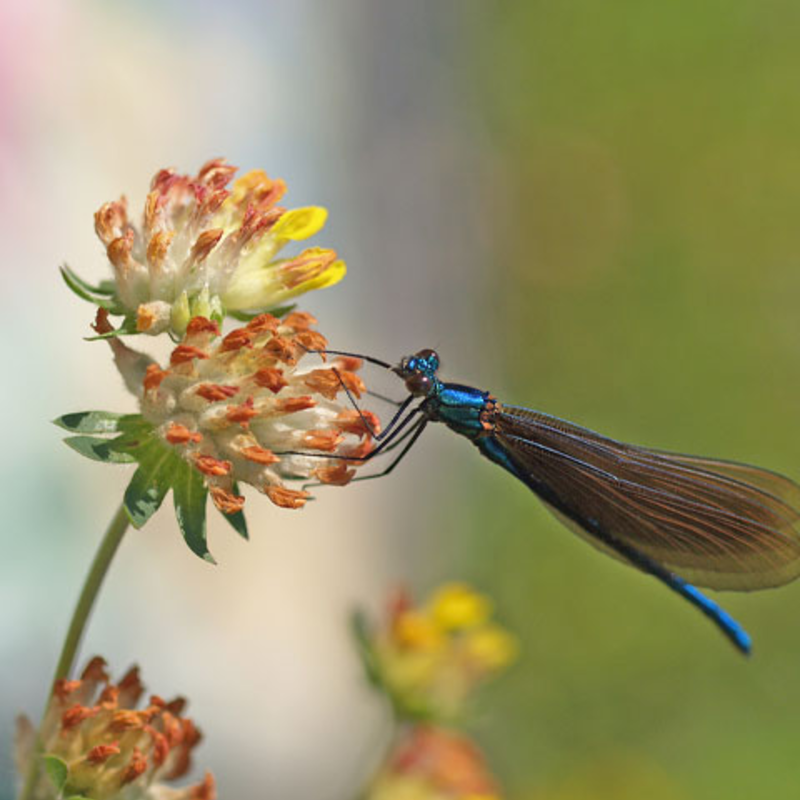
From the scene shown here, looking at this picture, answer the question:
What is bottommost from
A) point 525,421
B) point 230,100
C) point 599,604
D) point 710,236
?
point 525,421

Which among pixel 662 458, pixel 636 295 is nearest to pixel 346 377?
pixel 662 458

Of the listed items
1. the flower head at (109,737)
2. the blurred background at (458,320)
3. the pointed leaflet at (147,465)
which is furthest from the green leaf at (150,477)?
the blurred background at (458,320)

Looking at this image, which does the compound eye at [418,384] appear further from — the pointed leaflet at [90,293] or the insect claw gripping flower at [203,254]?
the pointed leaflet at [90,293]

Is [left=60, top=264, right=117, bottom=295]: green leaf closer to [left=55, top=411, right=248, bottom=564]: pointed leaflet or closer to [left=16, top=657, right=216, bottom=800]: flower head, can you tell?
[left=55, top=411, right=248, bottom=564]: pointed leaflet

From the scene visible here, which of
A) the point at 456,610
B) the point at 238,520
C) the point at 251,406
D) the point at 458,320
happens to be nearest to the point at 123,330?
the point at 251,406

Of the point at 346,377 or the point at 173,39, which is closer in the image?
the point at 346,377

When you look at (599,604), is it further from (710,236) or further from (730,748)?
(710,236)
